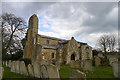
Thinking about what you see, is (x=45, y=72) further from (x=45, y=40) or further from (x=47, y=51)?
(x=45, y=40)

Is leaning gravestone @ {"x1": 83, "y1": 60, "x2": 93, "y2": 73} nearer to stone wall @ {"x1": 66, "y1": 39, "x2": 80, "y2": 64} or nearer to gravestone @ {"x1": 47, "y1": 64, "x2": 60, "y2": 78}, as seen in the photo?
gravestone @ {"x1": 47, "y1": 64, "x2": 60, "y2": 78}

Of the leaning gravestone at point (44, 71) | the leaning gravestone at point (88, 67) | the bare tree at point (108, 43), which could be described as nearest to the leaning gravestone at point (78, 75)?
the leaning gravestone at point (44, 71)

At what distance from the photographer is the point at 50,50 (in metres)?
40.4

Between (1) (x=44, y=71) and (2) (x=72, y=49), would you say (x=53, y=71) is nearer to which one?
(1) (x=44, y=71)

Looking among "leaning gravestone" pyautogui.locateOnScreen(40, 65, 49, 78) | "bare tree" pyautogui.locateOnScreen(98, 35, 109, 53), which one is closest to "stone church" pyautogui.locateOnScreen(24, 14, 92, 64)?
"bare tree" pyautogui.locateOnScreen(98, 35, 109, 53)

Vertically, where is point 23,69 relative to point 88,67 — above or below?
below

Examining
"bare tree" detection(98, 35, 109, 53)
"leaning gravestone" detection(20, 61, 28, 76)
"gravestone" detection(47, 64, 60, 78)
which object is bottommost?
"leaning gravestone" detection(20, 61, 28, 76)

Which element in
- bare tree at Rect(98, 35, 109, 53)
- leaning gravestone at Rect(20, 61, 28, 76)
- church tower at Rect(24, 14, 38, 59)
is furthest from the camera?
bare tree at Rect(98, 35, 109, 53)

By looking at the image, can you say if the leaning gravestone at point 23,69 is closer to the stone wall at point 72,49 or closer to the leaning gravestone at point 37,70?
the leaning gravestone at point 37,70

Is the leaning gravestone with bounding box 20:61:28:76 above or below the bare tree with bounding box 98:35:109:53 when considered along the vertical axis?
below

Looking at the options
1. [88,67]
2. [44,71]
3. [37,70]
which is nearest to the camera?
[44,71]

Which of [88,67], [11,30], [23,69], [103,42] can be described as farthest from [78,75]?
[103,42]

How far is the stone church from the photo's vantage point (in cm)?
3946

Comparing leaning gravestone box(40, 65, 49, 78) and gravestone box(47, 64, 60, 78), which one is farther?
leaning gravestone box(40, 65, 49, 78)
